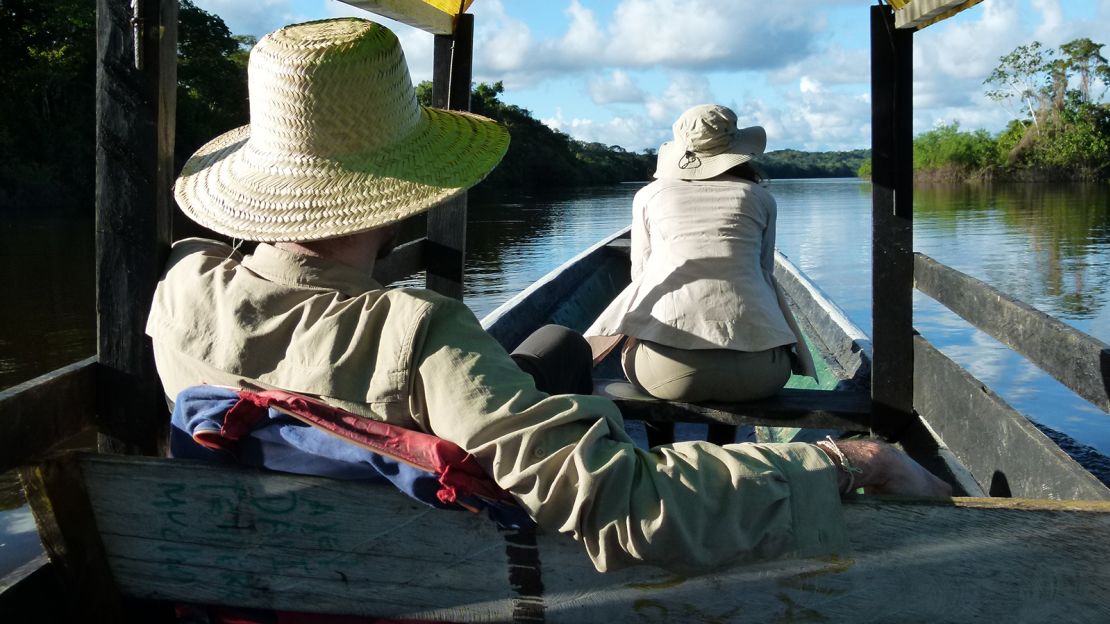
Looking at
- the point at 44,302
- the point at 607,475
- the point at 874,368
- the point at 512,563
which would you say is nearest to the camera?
the point at 607,475

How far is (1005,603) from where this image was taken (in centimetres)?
153

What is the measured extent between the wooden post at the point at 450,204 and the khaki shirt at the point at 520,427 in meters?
1.75

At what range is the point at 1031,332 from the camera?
207cm

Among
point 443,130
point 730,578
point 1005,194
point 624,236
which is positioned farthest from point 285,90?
point 1005,194

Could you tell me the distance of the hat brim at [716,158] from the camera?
10.2ft

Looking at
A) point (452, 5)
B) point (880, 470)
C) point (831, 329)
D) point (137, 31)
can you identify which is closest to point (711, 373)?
point (880, 470)

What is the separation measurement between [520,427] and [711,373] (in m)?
1.57

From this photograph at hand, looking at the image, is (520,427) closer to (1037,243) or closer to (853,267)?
(853,267)

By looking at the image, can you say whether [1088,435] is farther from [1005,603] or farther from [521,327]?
[1005,603]

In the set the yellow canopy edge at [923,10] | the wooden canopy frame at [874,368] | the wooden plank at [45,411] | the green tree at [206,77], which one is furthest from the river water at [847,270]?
the green tree at [206,77]

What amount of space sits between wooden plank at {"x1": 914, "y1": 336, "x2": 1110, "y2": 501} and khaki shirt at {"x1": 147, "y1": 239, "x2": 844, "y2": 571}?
72 centimetres

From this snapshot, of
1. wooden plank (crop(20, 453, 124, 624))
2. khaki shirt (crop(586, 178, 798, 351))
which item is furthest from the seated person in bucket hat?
wooden plank (crop(20, 453, 124, 624))

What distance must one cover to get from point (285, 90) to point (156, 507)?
740 millimetres

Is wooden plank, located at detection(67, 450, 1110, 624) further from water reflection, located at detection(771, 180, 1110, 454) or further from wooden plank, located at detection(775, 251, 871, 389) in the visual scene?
water reflection, located at detection(771, 180, 1110, 454)
